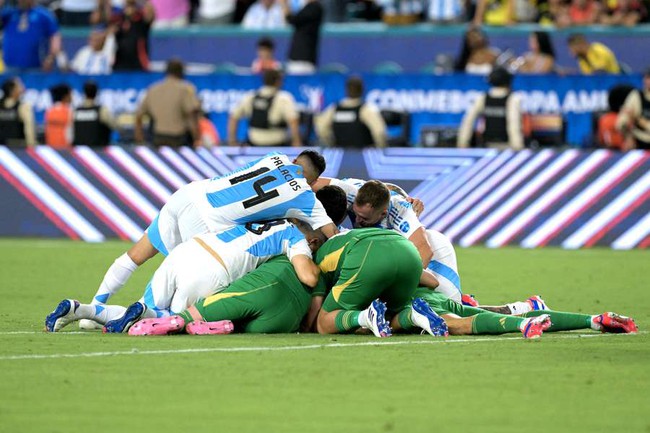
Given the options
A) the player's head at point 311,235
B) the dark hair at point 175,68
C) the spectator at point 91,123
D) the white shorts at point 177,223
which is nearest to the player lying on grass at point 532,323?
the player's head at point 311,235

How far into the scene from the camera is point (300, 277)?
35.9ft

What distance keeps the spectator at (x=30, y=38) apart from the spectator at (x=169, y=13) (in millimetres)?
2237

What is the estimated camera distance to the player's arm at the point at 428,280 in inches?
450

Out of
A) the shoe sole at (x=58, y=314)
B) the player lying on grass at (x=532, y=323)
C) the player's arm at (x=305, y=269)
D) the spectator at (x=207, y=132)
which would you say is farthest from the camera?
the spectator at (x=207, y=132)

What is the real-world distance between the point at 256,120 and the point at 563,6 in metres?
6.41

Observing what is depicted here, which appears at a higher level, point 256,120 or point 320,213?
point 320,213

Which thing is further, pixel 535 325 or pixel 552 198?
pixel 552 198

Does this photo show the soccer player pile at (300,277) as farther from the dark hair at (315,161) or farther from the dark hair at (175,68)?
the dark hair at (175,68)

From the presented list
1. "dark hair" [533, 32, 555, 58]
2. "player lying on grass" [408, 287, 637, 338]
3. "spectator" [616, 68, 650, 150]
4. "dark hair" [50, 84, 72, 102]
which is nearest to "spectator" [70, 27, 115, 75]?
"dark hair" [50, 84, 72, 102]

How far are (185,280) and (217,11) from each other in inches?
687

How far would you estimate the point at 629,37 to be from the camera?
25375 mm

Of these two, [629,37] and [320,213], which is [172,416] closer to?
[320,213]

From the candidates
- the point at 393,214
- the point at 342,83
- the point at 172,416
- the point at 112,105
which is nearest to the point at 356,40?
the point at 342,83

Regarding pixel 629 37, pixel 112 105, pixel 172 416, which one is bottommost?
pixel 112 105
